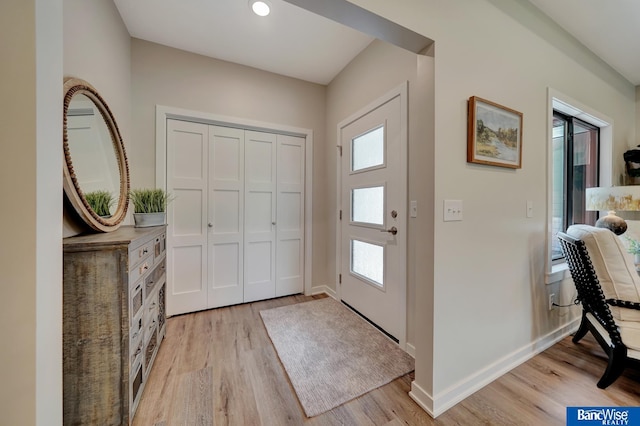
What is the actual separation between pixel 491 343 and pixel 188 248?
2.73 meters

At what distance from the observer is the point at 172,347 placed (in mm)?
1872

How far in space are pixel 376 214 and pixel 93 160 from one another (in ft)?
6.96

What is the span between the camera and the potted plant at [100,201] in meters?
1.37

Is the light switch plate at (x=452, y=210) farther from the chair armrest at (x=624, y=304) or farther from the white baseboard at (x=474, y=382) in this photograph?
the chair armrest at (x=624, y=304)

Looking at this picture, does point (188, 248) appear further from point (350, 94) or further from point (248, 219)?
point (350, 94)

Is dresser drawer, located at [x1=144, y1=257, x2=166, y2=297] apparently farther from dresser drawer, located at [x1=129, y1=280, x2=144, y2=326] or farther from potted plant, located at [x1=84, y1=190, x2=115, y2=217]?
potted plant, located at [x1=84, y1=190, x2=115, y2=217]

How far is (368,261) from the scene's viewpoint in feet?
7.58

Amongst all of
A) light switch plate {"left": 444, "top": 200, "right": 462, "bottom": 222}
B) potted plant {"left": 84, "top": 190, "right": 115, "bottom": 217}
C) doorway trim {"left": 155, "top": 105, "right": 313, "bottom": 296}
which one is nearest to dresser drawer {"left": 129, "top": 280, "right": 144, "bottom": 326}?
potted plant {"left": 84, "top": 190, "right": 115, "bottom": 217}

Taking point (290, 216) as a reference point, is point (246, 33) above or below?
above

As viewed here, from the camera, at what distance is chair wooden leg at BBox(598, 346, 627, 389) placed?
1423 mm

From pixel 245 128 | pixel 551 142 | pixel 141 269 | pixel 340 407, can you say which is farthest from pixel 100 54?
pixel 551 142

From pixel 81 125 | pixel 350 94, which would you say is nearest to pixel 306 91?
pixel 350 94

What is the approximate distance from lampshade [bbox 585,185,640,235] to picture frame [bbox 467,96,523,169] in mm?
1197

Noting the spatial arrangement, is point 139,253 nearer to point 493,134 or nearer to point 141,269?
point 141,269
